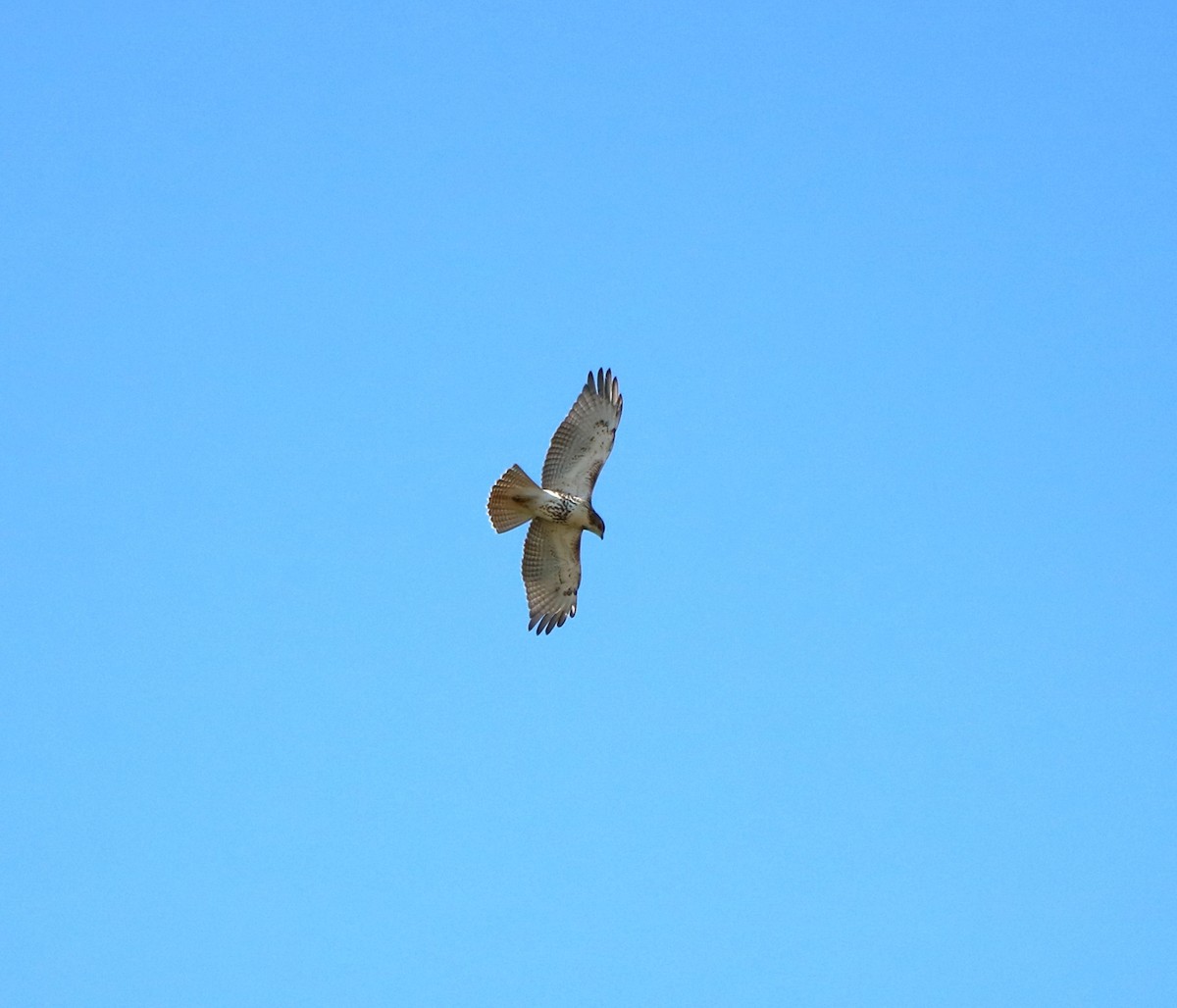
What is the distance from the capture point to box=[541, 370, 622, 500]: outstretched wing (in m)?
22.7

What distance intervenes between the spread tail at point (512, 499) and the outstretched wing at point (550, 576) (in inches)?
21.1

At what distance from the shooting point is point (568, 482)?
22.9 metres

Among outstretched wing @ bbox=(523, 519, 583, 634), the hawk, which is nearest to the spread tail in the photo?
the hawk

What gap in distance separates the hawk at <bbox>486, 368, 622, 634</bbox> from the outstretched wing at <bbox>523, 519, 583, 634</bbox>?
19 mm

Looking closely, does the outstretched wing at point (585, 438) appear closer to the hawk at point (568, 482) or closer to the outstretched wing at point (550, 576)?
the hawk at point (568, 482)

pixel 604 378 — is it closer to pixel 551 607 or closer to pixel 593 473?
pixel 593 473

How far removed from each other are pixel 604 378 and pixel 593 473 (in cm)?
103

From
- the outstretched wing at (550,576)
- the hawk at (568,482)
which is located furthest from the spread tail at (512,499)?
the outstretched wing at (550,576)

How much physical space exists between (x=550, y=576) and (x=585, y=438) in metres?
1.77

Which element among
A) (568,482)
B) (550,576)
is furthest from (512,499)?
(550,576)

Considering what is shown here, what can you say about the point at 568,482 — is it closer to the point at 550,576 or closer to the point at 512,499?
the point at 512,499

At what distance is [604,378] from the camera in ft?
74.7

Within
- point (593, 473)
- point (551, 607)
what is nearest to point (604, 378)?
point (593, 473)

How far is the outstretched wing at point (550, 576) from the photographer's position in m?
23.3
